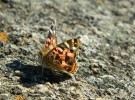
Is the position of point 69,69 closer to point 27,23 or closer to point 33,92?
point 33,92

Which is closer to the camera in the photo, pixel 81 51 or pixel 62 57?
pixel 62 57

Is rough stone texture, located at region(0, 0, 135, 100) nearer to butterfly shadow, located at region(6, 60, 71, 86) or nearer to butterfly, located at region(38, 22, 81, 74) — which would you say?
butterfly shadow, located at region(6, 60, 71, 86)

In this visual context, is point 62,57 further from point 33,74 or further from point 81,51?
point 81,51

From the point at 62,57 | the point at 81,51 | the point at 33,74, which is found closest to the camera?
the point at 33,74

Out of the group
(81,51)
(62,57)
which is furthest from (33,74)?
(81,51)

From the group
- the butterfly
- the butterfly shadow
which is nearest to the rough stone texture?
the butterfly shadow

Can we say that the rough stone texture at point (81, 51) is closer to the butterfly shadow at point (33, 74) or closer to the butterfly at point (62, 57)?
the butterfly shadow at point (33, 74)

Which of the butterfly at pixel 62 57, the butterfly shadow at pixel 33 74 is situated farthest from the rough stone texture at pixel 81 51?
the butterfly at pixel 62 57

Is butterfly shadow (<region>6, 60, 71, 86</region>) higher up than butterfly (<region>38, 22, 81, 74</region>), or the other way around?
butterfly (<region>38, 22, 81, 74</region>)
